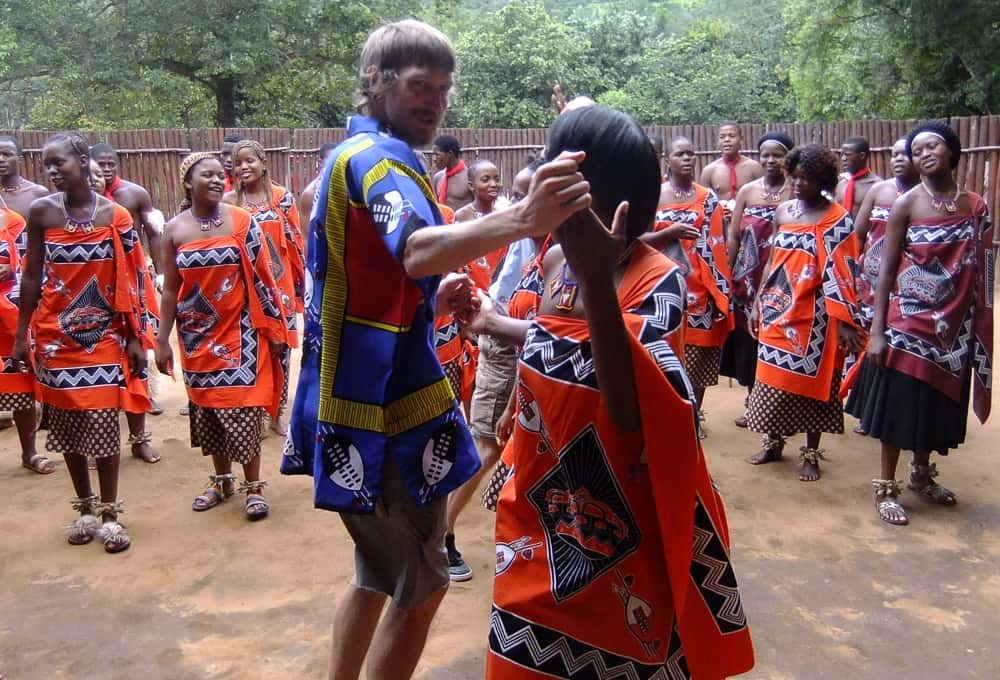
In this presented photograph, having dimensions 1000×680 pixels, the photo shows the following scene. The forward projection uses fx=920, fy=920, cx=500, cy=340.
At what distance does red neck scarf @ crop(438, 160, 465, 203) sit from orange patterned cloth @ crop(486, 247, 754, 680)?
5.91 meters

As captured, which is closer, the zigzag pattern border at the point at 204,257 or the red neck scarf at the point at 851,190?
the zigzag pattern border at the point at 204,257

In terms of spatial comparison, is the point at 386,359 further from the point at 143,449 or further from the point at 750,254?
the point at 750,254

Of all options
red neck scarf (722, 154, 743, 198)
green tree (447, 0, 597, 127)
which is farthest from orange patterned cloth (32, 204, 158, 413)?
green tree (447, 0, 597, 127)

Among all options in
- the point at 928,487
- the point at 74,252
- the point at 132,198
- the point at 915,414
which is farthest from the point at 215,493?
the point at 928,487

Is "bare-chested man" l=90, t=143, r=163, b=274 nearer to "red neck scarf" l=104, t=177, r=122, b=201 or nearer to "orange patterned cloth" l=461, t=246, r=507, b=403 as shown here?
"red neck scarf" l=104, t=177, r=122, b=201

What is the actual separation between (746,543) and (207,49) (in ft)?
57.3

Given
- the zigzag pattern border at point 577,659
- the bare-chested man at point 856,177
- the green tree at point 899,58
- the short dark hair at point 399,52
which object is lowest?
the zigzag pattern border at point 577,659

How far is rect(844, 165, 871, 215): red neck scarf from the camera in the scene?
25.7 feet

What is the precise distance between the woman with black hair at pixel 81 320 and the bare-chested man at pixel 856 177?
19.2 ft

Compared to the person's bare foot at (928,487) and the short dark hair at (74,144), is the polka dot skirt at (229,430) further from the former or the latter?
the person's bare foot at (928,487)

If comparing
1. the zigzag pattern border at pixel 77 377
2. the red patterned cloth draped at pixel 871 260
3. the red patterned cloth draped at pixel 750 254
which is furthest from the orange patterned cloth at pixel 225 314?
the red patterned cloth draped at pixel 871 260

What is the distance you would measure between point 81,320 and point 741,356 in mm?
4513

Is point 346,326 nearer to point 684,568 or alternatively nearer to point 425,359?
point 425,359

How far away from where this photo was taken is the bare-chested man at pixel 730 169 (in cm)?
838
